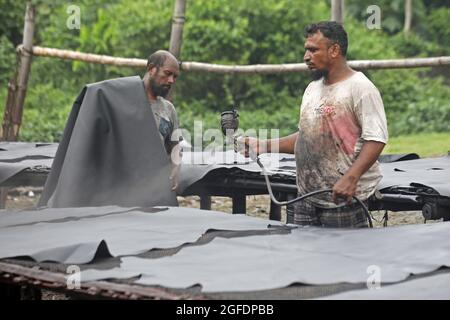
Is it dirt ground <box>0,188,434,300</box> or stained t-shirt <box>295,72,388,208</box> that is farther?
dirt ground <box>0,188,434,300</box>

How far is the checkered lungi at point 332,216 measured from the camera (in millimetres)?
4945

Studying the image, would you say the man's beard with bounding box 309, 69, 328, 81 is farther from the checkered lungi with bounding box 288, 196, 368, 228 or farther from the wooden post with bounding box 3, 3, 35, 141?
the wooden post with bounding box 3, 3, 35, 141

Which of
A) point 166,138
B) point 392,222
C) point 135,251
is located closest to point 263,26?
point 392,222

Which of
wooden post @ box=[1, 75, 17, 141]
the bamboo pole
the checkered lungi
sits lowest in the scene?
the checkered lungi

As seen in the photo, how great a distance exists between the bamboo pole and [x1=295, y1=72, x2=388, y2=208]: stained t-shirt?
306cm

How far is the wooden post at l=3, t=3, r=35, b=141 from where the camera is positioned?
10211 millimetres

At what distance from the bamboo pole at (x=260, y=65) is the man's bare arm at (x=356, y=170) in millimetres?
3312

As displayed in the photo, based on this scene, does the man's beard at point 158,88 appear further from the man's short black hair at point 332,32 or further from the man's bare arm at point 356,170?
the man's bare arm at point 356,170

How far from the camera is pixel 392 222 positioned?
8.34 meters

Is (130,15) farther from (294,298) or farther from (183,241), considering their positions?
(294,298)

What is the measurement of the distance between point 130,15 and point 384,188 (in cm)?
1045

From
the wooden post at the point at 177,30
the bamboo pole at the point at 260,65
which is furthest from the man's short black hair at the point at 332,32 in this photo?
the wooden post at the point at 177,30

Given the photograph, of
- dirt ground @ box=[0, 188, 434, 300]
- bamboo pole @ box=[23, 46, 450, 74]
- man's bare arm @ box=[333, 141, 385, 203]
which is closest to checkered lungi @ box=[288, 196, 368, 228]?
man's bare arm @ box=[333, 141, 385, 203]

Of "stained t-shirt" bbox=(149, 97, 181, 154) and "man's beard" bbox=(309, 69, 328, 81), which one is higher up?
"man's beard" bbox=(309, 69, 328, 81)
